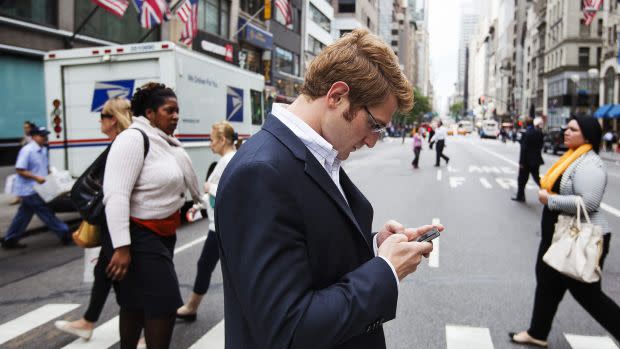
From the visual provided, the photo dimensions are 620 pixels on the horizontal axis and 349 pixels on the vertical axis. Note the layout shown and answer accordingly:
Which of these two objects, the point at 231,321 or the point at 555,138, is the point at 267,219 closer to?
the point at 231,321

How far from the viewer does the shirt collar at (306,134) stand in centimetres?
157

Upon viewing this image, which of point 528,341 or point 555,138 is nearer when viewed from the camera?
point 528,341

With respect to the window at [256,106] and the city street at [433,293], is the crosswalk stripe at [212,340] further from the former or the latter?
the window at [256,106]

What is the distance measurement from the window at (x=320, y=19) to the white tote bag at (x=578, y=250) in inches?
1717

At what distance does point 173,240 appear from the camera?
3.36 metres

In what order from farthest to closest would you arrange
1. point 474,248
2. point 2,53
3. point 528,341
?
point 2,53 < point 474,248 < point 528,341

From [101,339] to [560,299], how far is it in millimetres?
3673

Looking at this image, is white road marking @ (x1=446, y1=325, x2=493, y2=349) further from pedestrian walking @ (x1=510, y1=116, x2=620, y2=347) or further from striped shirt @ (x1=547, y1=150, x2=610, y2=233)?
striped shirt @ (x1=547, y1=150, x2=610, y2=233)

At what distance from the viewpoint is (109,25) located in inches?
739

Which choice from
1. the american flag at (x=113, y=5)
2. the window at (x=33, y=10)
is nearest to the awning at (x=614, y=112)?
the american flag at (x=113, y=5)

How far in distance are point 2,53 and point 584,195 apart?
15.9 meters

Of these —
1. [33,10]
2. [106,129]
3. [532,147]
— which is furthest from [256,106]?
[106,129]

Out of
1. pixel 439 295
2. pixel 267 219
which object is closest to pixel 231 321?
pixel 267 219

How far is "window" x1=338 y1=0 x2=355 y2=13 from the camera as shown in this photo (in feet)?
223
